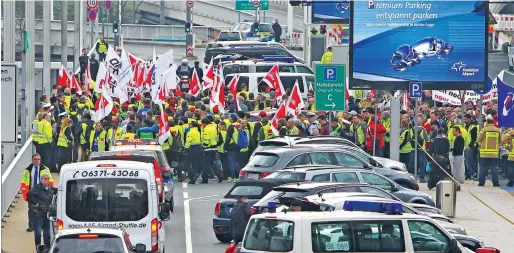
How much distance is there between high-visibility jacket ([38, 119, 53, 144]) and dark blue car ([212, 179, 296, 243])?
35.8 feet

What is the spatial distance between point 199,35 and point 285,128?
60.5 m

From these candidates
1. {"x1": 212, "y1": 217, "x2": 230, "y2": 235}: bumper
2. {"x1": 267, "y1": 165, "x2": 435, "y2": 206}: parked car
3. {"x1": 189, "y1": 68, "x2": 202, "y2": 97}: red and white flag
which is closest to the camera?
{"x1": 212, "y1": 217, "x2": 230, "y2": 235}: bumper

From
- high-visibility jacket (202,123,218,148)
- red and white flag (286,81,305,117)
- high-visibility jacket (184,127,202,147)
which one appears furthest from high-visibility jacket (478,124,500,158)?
high-visibility jacket (184,127,202,147)

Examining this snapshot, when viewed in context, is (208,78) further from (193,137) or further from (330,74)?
(330,74)

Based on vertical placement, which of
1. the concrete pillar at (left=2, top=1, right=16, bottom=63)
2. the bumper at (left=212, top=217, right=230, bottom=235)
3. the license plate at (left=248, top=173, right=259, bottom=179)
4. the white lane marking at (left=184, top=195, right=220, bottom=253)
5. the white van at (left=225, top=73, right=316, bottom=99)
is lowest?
the white lane marking at (left=184, top=195, right=220, bottom=253)

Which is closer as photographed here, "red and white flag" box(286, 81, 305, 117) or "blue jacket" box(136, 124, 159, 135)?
"blue jacket" box(136, 124, 159, 135)

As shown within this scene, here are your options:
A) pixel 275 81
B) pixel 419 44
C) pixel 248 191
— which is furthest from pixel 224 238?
pixel 275 81

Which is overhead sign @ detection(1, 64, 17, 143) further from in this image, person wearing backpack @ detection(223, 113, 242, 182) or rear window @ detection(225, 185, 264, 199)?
person wearing backpack @ detection(223, 113, 242, 182)

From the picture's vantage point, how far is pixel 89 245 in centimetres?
2000

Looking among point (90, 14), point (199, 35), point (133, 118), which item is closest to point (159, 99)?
point (133, 118)

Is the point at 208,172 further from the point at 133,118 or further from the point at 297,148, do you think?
the point at 297,148

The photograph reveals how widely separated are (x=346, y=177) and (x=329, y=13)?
126 feet

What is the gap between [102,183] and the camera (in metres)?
23.2

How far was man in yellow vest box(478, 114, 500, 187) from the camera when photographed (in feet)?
119
